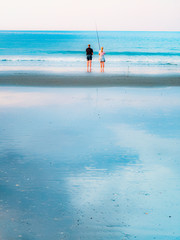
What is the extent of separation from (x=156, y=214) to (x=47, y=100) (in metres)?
7.97

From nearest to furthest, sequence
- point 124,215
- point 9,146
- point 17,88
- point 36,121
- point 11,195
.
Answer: point 124,215 → point 11,195 → point 9,146 → point 36,121 → point 17,88

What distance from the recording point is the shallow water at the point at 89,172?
3986 mm

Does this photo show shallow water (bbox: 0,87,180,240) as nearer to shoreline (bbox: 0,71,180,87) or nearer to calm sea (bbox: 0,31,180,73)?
shoreline (bbox: 0,71,180,87)

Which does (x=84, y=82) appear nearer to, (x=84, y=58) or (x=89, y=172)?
(x=89, y=172)

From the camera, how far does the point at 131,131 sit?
7.98 meters

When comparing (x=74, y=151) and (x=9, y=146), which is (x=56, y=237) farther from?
(x=9, y=146)

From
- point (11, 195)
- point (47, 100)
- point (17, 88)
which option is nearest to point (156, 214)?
point (11, 195)

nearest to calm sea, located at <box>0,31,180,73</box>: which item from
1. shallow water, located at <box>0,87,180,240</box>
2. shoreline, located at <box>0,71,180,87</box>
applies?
shoreline, located at <box>0,71,180,87</box>

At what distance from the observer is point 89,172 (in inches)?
219

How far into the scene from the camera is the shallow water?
13.1 ft

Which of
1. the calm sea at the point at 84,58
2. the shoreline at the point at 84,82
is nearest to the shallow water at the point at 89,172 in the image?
the shoreline at the point at 84,82

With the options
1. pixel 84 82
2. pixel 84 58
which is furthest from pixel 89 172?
pixel 84 58

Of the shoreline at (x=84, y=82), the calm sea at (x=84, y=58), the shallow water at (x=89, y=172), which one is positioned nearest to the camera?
the shallow water at (x=89, y=172)

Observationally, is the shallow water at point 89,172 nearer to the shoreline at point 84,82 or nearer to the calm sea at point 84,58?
the shoreline at point 84,82
